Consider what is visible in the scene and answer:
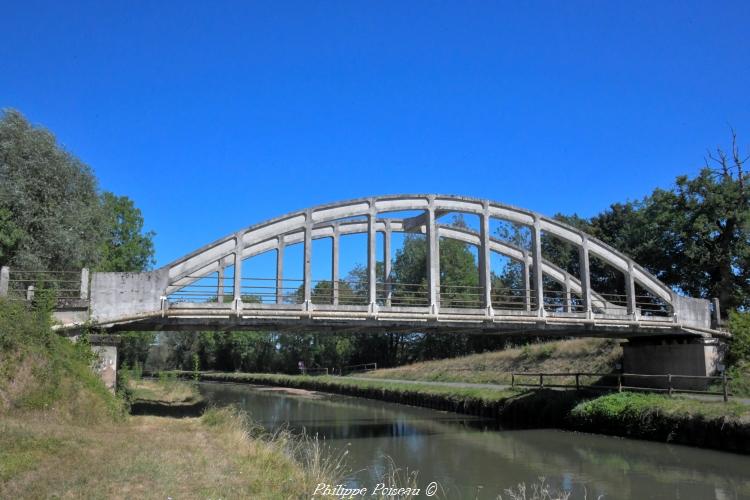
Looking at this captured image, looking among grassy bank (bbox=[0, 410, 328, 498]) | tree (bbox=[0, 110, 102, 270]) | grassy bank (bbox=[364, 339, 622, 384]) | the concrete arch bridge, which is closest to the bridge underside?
the concrete arch bridge

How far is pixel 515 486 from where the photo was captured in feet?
51.1

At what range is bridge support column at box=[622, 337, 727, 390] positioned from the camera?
1135 inches

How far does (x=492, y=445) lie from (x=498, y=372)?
2228 centimetres

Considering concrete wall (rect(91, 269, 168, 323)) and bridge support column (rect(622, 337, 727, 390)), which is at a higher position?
concrete wall (rect(91, 269, 168, 323))

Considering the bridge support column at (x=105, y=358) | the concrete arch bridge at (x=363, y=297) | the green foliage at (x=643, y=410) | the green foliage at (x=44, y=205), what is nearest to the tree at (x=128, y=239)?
the green foliage at (x=44, y=205)

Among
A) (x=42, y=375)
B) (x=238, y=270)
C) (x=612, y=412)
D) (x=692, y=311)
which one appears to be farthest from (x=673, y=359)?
(x=42, y=375)

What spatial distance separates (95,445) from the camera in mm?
12180

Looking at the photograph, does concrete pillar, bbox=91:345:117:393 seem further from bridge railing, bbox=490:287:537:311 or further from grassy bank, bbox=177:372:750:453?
grassy bank, bbox=177:372:750:453

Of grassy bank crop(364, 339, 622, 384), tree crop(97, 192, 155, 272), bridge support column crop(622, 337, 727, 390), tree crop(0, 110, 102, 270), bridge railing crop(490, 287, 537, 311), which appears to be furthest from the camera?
tree crop(97, 192, 155, 272)

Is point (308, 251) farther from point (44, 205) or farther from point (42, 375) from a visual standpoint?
point (44, 205)

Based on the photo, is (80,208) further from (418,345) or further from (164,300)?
(418,345)

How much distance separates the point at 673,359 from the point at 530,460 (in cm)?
1539

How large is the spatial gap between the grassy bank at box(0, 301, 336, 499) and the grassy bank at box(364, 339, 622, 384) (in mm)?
26198

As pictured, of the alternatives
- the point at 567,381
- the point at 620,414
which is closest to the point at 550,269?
the point at 567,381
